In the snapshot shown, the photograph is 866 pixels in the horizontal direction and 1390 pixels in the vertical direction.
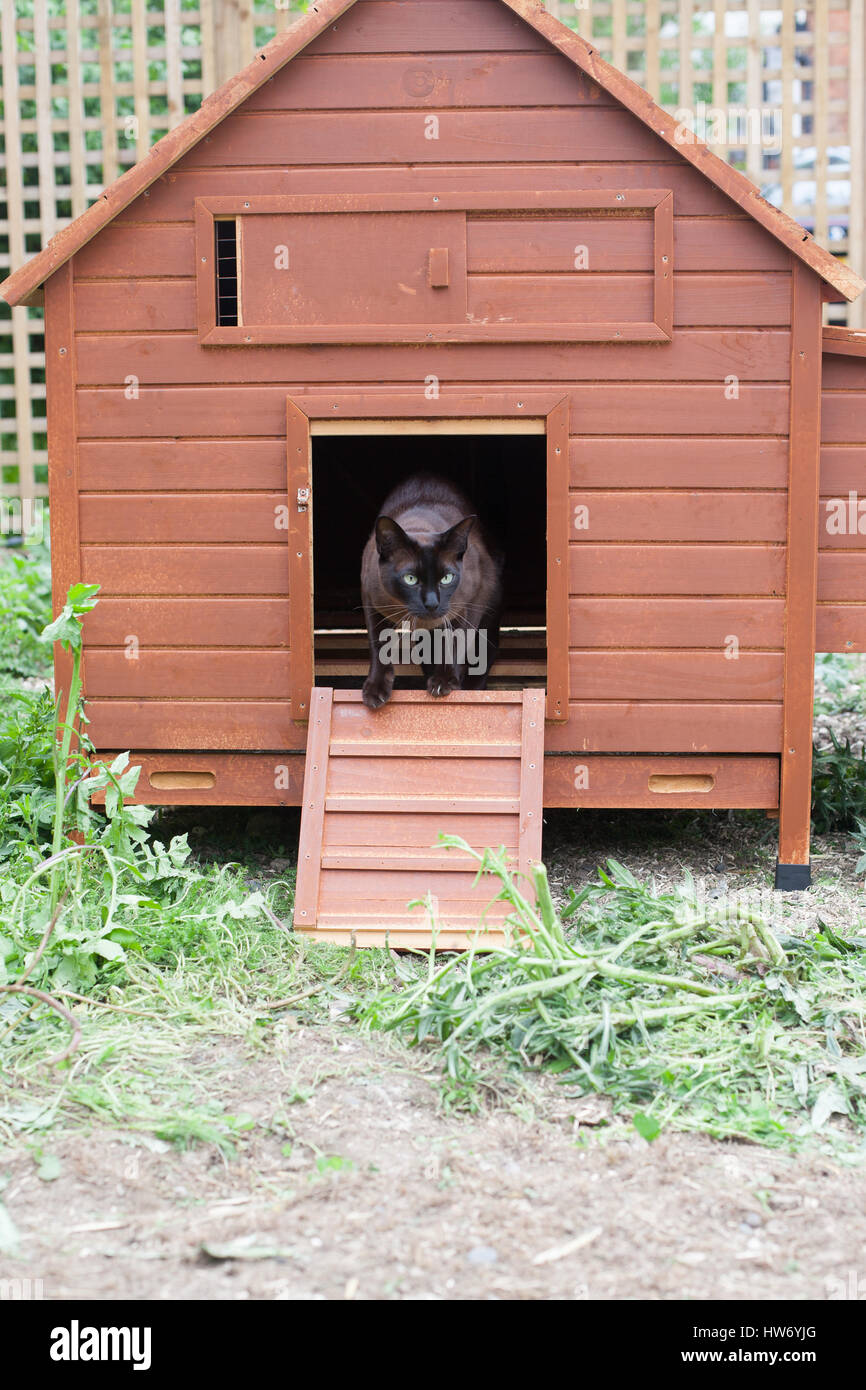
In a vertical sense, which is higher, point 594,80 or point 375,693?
point 594,80

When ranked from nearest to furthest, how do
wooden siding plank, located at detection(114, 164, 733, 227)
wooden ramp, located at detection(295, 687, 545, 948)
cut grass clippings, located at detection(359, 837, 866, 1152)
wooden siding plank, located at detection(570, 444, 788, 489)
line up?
cut grass clippings, located at detection(359, 837, 866, 1152) → wooden ramp, located at detection(295, 687, 545, 948) → wooden siding plank, located at detection(114, 164, 733, 227) → wooden siding plank, located at detection(570, 444, 788, 489)

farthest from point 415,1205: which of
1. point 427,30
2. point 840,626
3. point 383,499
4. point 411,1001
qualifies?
point 383,499

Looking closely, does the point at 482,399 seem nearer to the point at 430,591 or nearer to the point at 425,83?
the point at 430,591

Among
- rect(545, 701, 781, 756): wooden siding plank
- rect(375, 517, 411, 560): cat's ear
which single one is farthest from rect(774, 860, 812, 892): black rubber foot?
rect(375, 517, 411, 560): cat's ear

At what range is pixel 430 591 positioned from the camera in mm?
4109

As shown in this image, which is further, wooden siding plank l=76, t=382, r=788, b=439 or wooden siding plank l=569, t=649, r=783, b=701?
wooden siding plank l=569, t=649, r=783, b=701

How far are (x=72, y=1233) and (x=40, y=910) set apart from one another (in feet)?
4.84

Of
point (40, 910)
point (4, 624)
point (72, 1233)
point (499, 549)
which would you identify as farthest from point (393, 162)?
point (4, 624)

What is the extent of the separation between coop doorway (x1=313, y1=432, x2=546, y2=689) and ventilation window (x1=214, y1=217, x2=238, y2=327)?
1.66 m

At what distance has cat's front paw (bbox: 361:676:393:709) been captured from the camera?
4188 mm

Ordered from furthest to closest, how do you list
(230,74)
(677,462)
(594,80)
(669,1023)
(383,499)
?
(230,74) → (383,499) → (677,462) → (594,80) → (669,1023)

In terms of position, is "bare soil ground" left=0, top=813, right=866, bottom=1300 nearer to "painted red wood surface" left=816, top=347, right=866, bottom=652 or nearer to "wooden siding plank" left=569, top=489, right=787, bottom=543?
"wooden siding plank" left=569, top=489, right=787, bottom=543

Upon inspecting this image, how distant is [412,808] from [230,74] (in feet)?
20.3

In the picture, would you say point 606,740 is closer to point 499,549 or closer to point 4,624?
point 499,549
